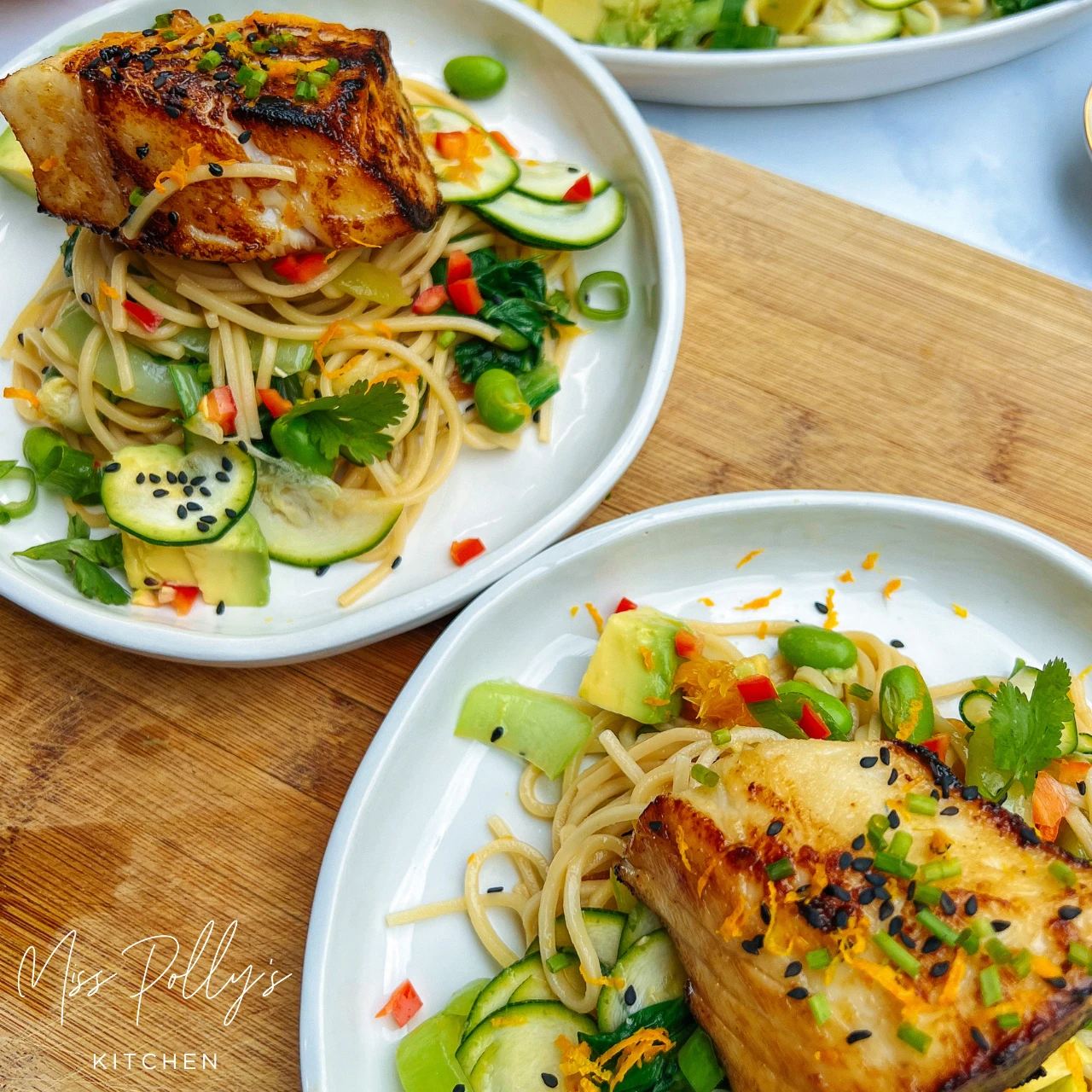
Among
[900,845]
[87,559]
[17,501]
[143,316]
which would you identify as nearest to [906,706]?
[900,845]

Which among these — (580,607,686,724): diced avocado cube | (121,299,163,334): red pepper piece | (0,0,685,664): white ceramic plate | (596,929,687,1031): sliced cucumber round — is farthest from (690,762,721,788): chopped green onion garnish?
(121,299,163,334): red pepper piece

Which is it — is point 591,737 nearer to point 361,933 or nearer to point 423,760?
point 423,760

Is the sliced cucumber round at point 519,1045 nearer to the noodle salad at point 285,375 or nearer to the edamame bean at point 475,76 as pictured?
the noodle salad at point 285,375

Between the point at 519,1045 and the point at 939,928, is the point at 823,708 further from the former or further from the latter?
the point at 519,1045

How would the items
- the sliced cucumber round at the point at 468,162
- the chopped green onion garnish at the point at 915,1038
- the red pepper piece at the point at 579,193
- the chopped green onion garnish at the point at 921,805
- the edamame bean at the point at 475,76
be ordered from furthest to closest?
the edamame bean at the point at 475,76
the red pepper piece at the point at 579,193
the sliced cucumber round at the point at 468,162
the chopped green onion garnish at the point at 921,805
the chopped green onion garnish at the point at 915,1038

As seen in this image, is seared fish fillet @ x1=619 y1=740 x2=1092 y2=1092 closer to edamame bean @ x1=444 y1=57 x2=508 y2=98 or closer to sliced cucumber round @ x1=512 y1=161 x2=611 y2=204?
sliced cucumber round @ x1=512 y1=161 x2=611 y2=204


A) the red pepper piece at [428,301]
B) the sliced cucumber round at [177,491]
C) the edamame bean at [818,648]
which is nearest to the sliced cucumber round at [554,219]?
the red pepper piece at [428,301]
